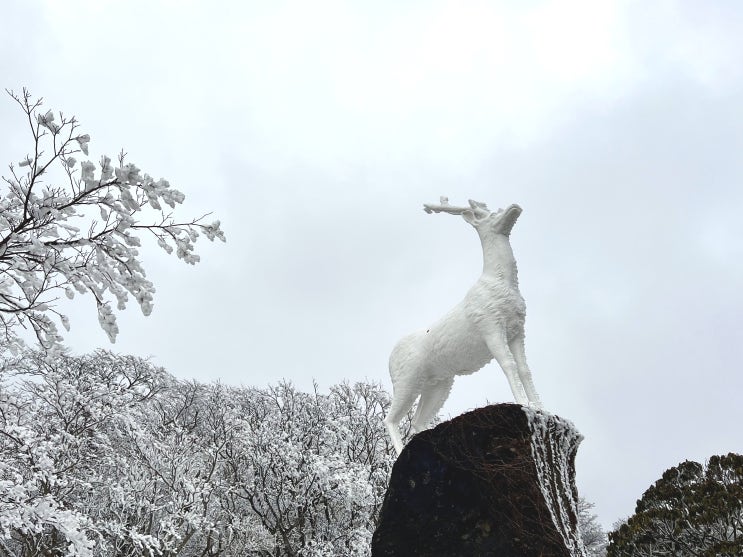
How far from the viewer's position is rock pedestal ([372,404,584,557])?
18.3ft

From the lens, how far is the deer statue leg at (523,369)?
6.49 m

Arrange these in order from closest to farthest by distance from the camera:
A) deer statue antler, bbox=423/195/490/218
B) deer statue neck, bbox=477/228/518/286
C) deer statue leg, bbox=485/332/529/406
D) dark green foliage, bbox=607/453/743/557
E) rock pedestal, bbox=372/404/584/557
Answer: rock pedestal, bbox=372/404/584/557 < deer statue leg, bbox=485/332/529/406 < deer statue neck, bbox=477/228/518/286 < deer statue antler, bbox=423/195/490/218 < dark green foliage, bbox=607/453/743/557

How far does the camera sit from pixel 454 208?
755 centimetres

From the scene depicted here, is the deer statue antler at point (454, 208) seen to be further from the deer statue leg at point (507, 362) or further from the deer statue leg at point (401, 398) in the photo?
the deer statue leg at point (401, 398)

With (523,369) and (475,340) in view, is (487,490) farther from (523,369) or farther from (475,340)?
(475,340)

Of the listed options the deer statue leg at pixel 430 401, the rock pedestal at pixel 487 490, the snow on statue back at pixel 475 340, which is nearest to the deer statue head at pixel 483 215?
the snow on statue back at pixel 475 340

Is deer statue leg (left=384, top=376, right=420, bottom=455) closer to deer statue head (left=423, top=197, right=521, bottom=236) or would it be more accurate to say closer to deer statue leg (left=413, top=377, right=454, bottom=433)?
deer statue leg (left=413, top=377, right=454, bottom=433)

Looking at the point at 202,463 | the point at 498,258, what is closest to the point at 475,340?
the point at 498,258

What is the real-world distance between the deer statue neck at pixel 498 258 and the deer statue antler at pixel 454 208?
0.28 m

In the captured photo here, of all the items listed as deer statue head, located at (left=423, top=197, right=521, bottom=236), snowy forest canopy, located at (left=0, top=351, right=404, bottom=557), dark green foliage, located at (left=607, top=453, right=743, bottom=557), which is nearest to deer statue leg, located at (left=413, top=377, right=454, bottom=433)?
deer statue head, located at (left=423, top=197, right=521, bottom=236)

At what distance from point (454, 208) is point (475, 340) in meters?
1.59

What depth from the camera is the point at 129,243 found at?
4883 mm

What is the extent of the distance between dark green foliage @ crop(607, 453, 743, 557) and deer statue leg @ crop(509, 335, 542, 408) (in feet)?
18.6

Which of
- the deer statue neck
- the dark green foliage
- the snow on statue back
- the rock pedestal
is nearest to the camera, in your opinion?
the rock pedestal
